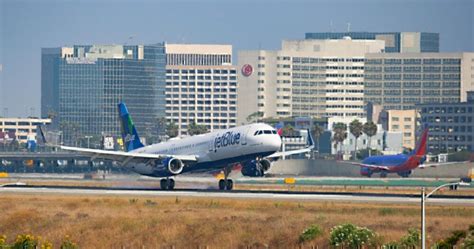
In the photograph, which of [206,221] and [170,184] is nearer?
[206,221]

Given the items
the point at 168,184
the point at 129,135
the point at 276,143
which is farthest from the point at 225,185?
the point at 129,135

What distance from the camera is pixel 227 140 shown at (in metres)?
124

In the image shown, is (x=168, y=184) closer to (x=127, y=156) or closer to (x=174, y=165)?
(x=174, y=165)

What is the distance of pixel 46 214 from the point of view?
99.9 metres

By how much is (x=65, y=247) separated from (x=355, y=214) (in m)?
23.5

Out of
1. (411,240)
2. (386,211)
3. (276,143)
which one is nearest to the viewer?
(411,240)

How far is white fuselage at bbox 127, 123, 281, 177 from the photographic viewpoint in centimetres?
12219

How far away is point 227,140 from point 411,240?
46.6 m

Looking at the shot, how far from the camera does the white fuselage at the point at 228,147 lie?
401 ft

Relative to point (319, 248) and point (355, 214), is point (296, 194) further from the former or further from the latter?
point (319, 248)

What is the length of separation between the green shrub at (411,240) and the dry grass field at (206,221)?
1.35 meters

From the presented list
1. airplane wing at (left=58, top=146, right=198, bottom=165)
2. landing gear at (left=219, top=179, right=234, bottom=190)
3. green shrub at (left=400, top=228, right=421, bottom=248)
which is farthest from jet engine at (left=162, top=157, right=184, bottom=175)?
green shrub at (left=400, top=228, right=421, bottom=248)

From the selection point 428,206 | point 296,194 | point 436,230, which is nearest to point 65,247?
point 436,230

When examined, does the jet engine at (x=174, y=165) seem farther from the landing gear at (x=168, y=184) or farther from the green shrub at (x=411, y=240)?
the green shrub at (x=411, y=240)
